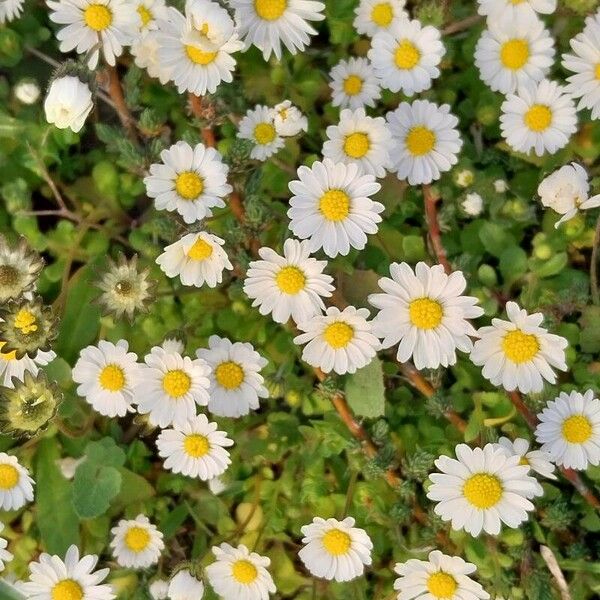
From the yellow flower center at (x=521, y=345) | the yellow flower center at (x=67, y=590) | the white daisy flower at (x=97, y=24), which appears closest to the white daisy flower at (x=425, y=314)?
the yellow flower center at (x=521, y=345)

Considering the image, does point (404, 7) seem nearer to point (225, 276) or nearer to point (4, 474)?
point (225, 276)

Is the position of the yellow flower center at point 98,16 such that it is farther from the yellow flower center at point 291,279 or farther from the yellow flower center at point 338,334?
the yellow flower center at point 338,334

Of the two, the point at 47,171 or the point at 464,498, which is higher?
the point at 47,171

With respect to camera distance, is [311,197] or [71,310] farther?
[71,310]

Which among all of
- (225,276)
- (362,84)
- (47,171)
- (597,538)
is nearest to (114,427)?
(225,276)

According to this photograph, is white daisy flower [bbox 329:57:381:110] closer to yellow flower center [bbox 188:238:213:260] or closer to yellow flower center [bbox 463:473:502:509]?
yellow flower center [bbox 188:238:213:260]

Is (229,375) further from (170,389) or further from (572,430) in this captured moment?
(572,430)

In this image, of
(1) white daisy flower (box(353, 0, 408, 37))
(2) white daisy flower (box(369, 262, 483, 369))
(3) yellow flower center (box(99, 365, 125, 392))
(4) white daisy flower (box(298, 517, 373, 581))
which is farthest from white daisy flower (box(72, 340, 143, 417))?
(1) white daisy flower (box(353, 0, 408, 37))
